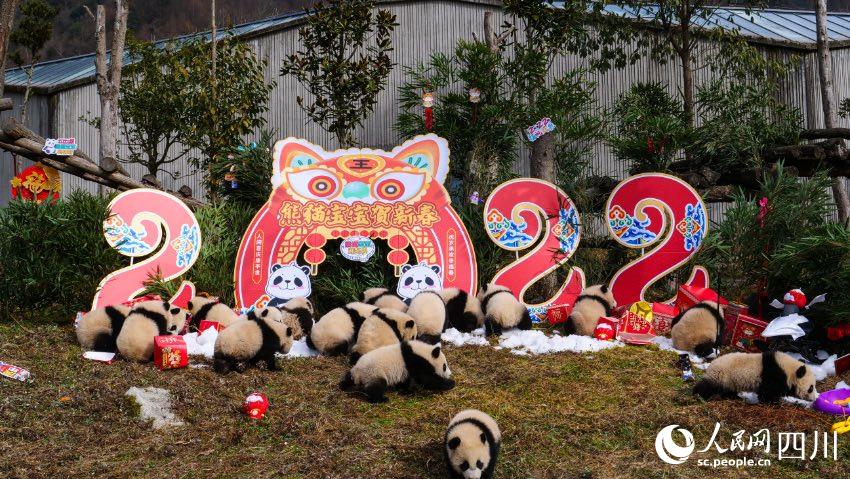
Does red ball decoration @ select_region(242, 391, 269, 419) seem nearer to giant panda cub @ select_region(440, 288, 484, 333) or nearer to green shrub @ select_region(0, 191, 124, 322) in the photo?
giant panda cub @ select_region(440, 288, 484, 333)

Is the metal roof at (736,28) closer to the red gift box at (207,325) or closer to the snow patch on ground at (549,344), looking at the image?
the red gift box at (207,325)

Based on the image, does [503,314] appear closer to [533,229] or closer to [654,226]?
[533,229]

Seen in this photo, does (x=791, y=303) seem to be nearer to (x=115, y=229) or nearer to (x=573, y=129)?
(x=573, y=129)

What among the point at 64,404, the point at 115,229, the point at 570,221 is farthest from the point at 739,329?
the point at 115,229

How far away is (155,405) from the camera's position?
561cm

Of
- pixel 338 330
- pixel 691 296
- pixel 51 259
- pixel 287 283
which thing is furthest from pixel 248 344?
pixel 691 296

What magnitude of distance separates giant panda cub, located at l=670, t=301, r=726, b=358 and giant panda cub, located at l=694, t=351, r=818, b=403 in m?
1.28

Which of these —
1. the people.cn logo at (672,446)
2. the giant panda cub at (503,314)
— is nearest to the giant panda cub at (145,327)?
the giant panda cub at (503,314)

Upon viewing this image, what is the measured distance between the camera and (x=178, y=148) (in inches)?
751

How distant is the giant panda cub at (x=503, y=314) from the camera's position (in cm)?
764

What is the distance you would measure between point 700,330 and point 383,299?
2.99m

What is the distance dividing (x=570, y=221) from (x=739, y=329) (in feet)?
7.51

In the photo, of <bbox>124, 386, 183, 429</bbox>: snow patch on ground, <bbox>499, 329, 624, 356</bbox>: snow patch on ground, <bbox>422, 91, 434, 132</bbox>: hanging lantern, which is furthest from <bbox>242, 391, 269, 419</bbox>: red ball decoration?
<bbox>422, 91, 434, 132</bbox>: hanging lantern

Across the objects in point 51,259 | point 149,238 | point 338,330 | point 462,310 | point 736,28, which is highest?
point 736,28
